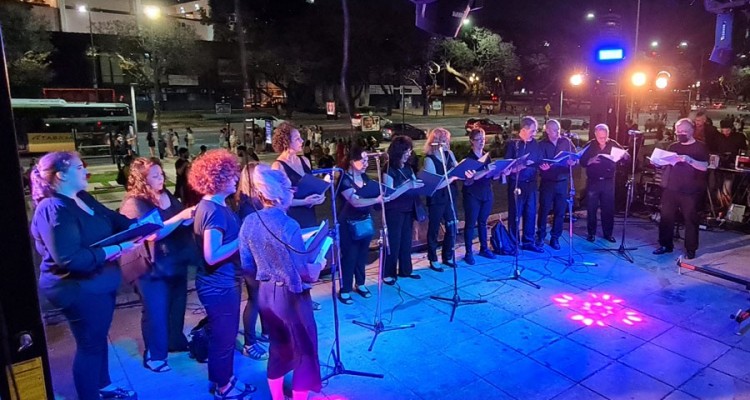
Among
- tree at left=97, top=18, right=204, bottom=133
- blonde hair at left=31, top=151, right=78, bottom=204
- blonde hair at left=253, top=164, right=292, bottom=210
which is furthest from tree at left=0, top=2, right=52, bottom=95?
blonde hair at left=253, top=164, right=292, bottom=210

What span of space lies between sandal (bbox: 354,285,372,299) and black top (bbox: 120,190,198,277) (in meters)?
1.99

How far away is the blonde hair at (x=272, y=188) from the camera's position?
2.85 metres

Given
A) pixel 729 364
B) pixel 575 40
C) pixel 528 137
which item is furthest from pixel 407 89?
pixel 729 364

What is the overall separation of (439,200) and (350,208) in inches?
53.4

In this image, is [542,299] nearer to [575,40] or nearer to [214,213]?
[214,213]

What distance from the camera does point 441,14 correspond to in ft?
16.5

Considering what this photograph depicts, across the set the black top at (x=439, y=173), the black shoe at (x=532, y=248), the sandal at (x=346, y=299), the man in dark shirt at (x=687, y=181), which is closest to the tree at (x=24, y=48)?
the black top at (x=439, y=173)

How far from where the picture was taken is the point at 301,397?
124 inches

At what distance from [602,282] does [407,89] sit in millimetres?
35633

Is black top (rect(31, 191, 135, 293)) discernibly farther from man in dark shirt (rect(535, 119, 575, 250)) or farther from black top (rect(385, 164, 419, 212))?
man in dark shirt (rect(535, 119, 575, 250))

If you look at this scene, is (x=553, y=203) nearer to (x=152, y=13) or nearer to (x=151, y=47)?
(x=152, y=13)

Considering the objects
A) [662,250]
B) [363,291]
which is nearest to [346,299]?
[363,291]


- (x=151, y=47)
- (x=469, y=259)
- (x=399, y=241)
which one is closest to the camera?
(x=399, y=241)

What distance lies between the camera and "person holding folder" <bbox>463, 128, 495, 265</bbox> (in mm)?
5930
